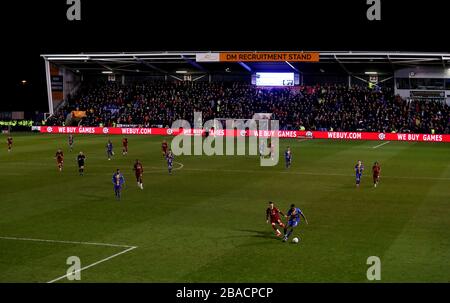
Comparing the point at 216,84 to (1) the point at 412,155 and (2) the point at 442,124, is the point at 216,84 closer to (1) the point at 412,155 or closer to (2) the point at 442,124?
(2) the point at 442,124

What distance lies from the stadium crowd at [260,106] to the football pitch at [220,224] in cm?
3041

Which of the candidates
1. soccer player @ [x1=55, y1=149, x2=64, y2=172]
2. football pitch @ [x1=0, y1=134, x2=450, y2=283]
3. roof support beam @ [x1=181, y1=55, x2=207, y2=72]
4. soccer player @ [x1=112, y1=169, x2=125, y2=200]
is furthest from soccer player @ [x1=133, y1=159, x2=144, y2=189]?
roof support beam @ [x1=181, y1=55, x2=207, y2=72]

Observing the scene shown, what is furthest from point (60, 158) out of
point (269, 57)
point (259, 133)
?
point (269, 57)

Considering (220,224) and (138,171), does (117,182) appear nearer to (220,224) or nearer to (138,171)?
(138,171)

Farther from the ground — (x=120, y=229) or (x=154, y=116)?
(x=154, y=116)

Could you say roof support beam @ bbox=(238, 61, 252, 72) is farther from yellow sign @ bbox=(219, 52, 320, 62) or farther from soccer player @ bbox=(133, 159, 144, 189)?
soccer player @ bbox=(133, 159, 144, 189)

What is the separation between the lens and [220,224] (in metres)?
21.6

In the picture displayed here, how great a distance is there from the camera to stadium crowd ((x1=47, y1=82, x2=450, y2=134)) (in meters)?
70.5

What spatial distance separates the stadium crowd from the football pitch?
30.4 m

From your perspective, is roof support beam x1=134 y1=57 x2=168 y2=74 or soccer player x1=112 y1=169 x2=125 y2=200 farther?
roof support beam x1=134 y1=57 x2=168 y2=74

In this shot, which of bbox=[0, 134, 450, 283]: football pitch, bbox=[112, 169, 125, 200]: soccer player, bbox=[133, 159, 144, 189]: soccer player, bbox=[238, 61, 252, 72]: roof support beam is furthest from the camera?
bbox=[238, 61, 252, 72]: roof support beam

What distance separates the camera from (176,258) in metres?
16.9
